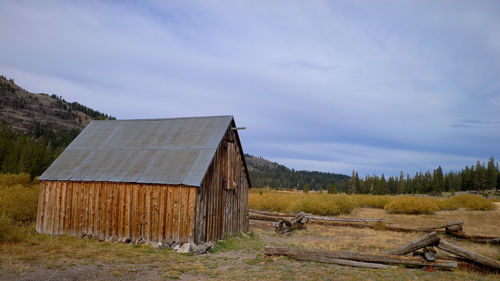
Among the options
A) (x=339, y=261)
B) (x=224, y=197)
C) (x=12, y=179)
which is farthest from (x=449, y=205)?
(x=12, y=179)

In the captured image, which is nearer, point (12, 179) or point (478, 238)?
point (478, 238)

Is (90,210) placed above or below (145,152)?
below

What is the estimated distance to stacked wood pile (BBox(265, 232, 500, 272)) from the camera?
422 inches

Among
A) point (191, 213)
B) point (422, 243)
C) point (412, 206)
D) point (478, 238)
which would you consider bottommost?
point (478, 238)

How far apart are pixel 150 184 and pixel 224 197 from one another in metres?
3.86

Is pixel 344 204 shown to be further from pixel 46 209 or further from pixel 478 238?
pixel 46 209

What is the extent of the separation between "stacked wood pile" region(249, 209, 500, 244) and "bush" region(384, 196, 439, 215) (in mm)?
10635

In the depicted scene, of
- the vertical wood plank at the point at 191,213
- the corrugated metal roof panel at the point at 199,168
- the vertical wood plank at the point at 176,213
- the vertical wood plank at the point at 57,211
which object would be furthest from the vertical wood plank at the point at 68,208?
the vertical wood plank at the point at 191,213

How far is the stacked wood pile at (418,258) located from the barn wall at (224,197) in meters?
5.08

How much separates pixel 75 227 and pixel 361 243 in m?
13.9

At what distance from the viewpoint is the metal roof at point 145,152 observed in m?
14.7

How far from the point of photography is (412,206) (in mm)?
34344

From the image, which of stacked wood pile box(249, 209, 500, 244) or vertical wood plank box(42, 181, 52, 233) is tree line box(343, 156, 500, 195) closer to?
stacked wood pile box(249, 209, 500, 244)

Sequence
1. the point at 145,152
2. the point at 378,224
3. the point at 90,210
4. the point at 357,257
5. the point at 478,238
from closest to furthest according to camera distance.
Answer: the point at 357,257
the point at 90,210
the point at 145,152
the point at 478,238
the point at 378,224
